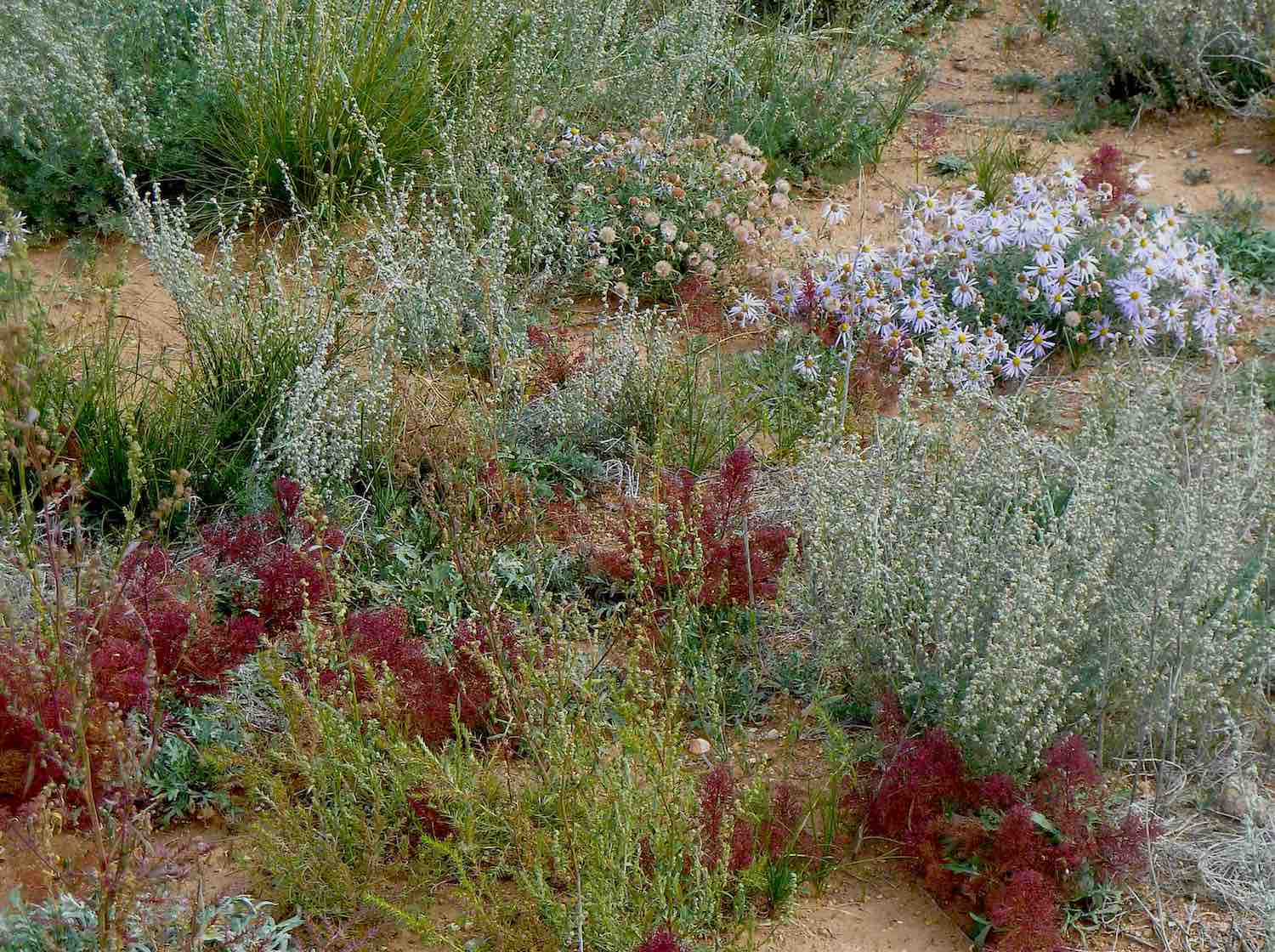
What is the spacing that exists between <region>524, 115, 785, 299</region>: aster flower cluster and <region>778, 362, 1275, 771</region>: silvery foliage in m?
1.63

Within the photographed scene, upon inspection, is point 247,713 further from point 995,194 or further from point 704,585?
point 995,194

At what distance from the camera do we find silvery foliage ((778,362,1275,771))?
2.71 m

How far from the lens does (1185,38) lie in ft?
19.7

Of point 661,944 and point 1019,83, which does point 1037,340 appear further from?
point 661,944

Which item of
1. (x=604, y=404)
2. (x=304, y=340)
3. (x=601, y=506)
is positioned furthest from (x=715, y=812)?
(x=304, y=340)

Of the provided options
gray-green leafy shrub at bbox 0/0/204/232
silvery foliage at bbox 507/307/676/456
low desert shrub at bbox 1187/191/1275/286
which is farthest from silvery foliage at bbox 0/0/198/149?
low desert shrub at bbox 1187/191/1275/286

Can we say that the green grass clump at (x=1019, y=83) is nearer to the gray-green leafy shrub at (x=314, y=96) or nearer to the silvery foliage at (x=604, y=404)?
the gray-green leafy shrub at (x=314, y=96)

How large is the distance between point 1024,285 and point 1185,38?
2422mm

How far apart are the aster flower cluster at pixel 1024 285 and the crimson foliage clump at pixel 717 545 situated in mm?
1027

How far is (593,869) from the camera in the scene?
2418 mm

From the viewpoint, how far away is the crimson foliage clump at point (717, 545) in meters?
3.33

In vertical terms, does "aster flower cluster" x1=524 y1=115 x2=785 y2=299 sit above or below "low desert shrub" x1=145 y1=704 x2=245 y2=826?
above

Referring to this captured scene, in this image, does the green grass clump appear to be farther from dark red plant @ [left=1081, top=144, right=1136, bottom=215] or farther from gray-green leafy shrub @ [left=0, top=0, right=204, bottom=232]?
gray-green leafy shrub @ [left=0, top=0, right=204, bottom=232]

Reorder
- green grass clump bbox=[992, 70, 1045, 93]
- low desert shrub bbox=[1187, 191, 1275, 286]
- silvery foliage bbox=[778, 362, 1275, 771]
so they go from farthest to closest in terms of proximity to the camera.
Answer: green grass clump bbox=[992, 70, 1045, 93], low desert shrub bbox=[1187, 191, 1275, 286], silvery foliage bbox=[778, 362, 1275, 771]
